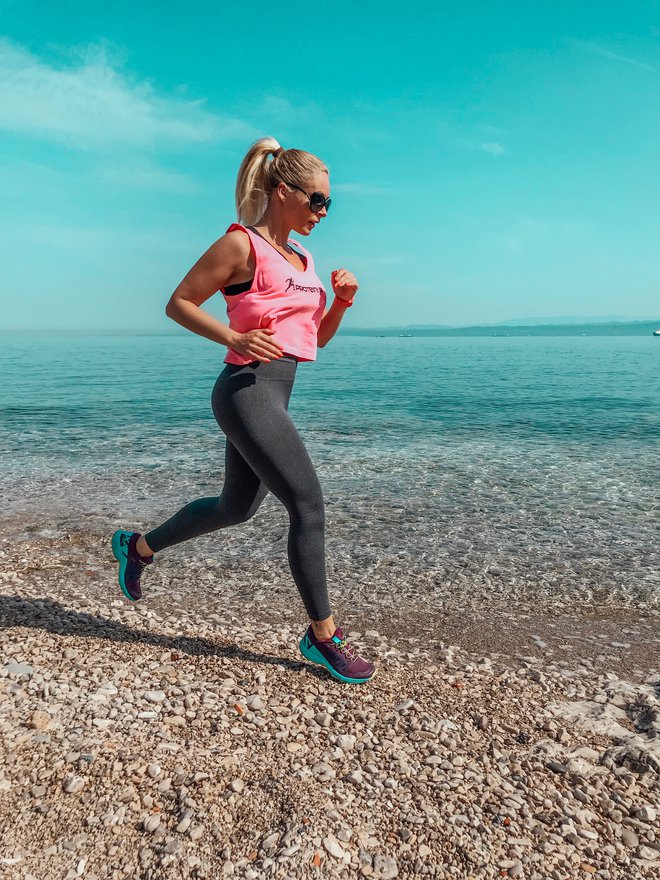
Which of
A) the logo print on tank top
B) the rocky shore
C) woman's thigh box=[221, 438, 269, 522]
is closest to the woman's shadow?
the rocky shore

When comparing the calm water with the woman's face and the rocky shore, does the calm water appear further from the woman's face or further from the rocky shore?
the woman's face

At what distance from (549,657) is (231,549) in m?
3.45

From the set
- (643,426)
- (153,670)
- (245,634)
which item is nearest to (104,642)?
(153,670)

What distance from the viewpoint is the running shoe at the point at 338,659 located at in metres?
3.85

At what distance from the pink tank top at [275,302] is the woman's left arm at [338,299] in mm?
389

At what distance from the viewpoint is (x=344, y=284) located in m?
4.12

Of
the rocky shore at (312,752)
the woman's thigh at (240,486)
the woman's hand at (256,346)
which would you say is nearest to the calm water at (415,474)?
the rocky shore at (312,752)

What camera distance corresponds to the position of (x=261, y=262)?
3.56 meters

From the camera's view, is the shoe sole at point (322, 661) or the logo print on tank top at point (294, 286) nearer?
the logo print on tank top at point (294, 286)

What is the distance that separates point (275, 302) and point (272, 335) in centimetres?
18

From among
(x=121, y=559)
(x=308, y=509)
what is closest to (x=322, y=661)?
(x=308, y=509)

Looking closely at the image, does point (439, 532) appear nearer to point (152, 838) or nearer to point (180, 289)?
point (180, 289)

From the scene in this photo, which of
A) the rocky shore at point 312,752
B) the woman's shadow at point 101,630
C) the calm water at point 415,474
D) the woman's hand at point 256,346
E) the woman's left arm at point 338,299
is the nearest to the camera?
the rocky shore at point 312,752

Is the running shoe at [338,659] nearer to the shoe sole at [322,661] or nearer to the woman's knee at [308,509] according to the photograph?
the shoe sole at [322,661]
